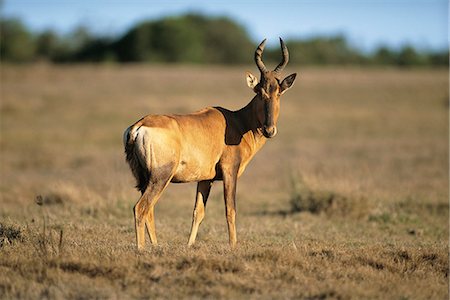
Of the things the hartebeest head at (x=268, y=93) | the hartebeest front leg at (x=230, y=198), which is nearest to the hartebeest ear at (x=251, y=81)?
the hartebeest head at (x=268, y=93)

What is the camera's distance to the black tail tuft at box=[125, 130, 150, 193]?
30.0 ft

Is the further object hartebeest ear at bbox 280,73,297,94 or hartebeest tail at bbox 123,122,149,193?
hartebeest ear at bbox 280,73,297,94

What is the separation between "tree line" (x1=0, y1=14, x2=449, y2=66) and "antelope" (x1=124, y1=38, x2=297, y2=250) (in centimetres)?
5159

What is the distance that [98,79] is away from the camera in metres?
39.7

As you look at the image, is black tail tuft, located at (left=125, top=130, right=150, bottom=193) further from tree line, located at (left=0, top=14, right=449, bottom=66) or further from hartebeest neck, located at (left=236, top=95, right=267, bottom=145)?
tree line, located at (left=0, top=14, right=449, bottom=66)

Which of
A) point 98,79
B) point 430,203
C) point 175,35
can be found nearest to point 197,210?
point 430,203

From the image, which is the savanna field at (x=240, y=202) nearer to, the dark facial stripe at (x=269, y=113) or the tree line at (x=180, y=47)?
the dark facial stripe at (x=269, y=113)

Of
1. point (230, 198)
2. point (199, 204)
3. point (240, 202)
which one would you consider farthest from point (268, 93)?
point (240, 202)

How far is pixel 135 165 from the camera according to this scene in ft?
30.5

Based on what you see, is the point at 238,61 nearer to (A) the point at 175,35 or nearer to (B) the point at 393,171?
(A) the point at 175,35

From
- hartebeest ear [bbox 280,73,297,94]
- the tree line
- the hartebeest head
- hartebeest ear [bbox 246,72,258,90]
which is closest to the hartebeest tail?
the hartebeest head

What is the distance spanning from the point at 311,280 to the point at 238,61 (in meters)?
64.9

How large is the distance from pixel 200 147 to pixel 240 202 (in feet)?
23.9

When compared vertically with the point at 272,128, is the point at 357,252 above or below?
below
